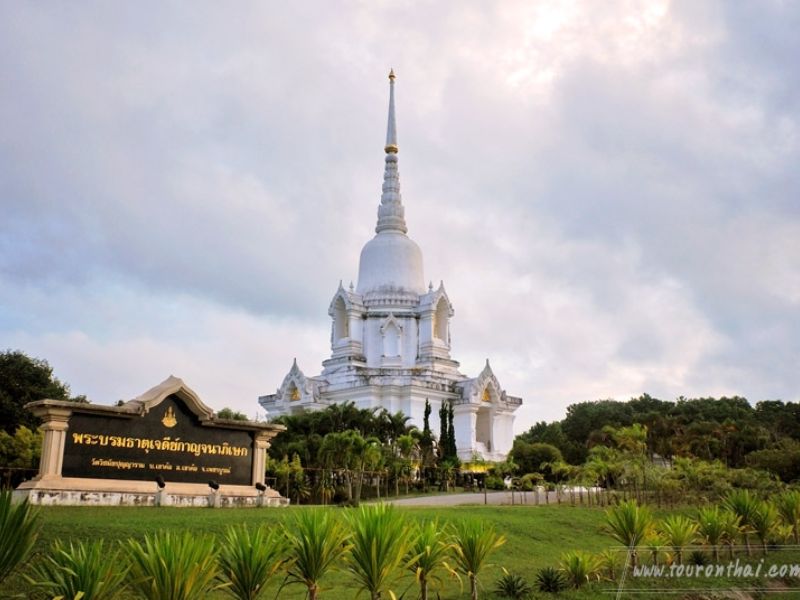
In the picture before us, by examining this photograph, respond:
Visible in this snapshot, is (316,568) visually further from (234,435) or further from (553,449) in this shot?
(553,449)

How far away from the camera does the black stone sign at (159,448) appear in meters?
18.2

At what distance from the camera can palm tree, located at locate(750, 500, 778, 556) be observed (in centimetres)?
1614

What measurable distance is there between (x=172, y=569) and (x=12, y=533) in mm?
1489

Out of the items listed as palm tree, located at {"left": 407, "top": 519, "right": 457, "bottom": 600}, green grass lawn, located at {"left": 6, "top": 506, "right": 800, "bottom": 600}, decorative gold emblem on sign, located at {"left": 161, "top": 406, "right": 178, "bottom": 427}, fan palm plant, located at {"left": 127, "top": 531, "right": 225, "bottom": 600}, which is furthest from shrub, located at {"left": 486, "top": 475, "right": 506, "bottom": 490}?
fan palm plant, located at {"left": 127, "top": 531, "right": 225, "bottom": 600}

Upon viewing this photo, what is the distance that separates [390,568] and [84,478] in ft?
39.0

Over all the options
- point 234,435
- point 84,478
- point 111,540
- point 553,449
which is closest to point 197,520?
point 111,540

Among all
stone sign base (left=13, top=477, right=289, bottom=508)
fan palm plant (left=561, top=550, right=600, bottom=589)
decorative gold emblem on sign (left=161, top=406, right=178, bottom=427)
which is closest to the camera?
fan palm plant (left=561, top=550, right=600, bottom=589)

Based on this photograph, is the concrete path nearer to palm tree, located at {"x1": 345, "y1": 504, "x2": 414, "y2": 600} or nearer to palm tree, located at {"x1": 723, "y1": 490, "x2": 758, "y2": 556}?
palm tree, located at {"x1": 723, "y1": 490, "x2": 758, "y2": 556}

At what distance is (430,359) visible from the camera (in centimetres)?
4966

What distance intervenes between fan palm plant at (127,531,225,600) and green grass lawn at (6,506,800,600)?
9.90ft

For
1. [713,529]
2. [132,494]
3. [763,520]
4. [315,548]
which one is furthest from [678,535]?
[132,494]

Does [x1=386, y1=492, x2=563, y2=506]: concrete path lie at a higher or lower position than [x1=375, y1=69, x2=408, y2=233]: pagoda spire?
lower

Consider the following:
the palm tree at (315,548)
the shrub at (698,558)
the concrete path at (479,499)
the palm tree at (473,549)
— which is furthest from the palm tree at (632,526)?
the concrete path at (479,499)

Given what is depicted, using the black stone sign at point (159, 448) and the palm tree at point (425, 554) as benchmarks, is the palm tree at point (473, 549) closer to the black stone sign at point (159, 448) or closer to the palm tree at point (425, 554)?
the palm tree at point (425, 554)
